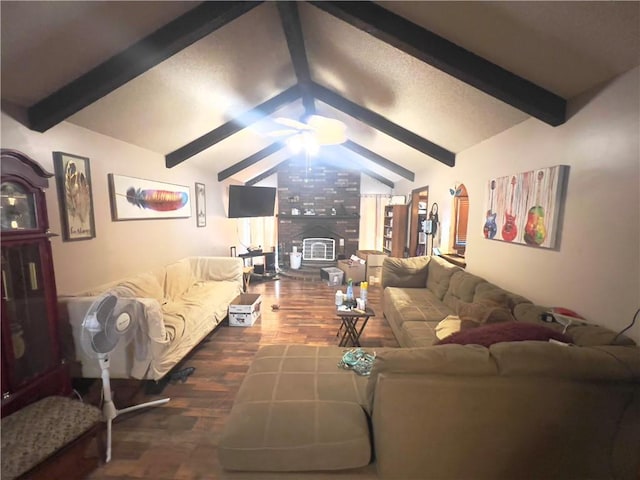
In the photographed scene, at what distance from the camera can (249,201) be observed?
18.6 feet

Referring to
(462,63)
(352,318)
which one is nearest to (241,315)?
(352,318)

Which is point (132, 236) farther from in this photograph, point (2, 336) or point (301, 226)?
point (301, 226)

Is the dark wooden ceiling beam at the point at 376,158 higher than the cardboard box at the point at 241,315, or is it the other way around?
the dark wooden ceiling beam at the point at 376,158

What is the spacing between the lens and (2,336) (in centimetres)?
142

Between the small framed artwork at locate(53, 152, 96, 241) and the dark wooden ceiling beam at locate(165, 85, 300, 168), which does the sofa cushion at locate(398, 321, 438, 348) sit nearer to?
the small framed artwork at locate(53, 152, 96, 241)

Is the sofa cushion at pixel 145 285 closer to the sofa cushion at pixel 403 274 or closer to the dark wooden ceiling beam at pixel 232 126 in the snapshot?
the dark wooden ceiling beam at pixel 232 126

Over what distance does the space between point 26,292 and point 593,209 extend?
3591 millimetres

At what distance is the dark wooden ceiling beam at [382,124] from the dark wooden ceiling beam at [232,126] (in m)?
0.41

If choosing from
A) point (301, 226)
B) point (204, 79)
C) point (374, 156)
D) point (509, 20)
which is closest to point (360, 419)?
point (509, 20)

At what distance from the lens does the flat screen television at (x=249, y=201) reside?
17.7ft

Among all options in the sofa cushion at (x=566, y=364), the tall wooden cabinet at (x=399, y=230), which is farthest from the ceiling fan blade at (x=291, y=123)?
the tall wooden cabinet at (x=399, y=230)

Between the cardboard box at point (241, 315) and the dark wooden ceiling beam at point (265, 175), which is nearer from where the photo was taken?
the cardboard box at point (241, 315)

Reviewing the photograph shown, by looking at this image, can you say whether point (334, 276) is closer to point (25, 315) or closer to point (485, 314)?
point (485, 314)

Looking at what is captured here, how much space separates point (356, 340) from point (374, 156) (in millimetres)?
3727
